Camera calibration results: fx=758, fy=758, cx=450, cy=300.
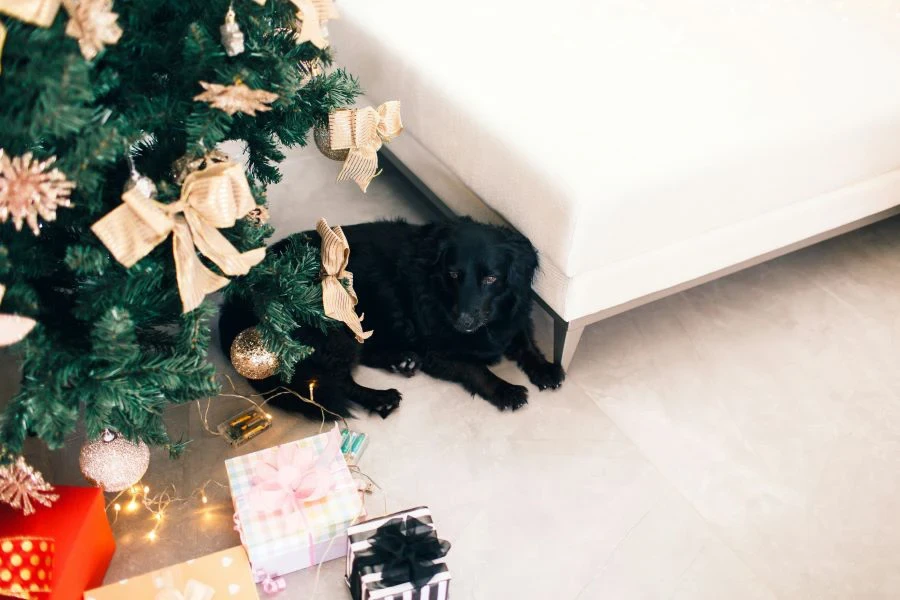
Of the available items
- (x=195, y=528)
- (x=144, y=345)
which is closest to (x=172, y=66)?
(x=144, y=345)

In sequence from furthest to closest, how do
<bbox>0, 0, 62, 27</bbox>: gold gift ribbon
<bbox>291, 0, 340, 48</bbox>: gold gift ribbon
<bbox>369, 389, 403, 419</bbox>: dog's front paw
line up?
<bbox>369, 389, 403, 419</bbox>: dog's front paw < <bbox>291, 0, 340, 48</bbox>: gold gift ribbon < <bbox>0, 0, 62, 27</bbox>: gold gift ribbon

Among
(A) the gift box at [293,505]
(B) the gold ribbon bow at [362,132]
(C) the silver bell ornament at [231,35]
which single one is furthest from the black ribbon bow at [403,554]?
(C) the silver bell ornament at [231,35]

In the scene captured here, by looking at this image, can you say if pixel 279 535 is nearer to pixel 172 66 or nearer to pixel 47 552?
pixel 47 552

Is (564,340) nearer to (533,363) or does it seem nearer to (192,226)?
(533,363)

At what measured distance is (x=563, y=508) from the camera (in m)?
1.66

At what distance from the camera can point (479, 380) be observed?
189cm

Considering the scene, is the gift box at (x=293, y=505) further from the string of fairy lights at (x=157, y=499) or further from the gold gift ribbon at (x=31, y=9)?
the gold gift ribbon at (x=31, y=9)

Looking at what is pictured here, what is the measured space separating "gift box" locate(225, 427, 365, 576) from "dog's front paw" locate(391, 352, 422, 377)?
0.41m

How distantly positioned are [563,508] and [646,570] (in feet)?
0.70

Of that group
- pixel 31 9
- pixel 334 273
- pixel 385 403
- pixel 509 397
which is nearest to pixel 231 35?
pixel 31 9

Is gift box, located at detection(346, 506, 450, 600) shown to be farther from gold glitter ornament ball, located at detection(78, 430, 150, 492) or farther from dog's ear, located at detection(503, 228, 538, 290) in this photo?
dog's ear, located at detection(503, 228, 538, 290)

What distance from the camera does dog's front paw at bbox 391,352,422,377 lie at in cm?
194

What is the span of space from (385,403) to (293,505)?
0.41 meters

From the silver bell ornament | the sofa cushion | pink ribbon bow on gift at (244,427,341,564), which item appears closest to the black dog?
the sofa cushion
